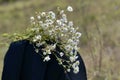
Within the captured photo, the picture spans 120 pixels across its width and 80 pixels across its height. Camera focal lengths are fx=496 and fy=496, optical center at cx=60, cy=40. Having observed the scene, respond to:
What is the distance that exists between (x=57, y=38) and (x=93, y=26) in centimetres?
566

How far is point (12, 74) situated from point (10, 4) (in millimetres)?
11873

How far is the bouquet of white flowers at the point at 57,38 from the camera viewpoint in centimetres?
214

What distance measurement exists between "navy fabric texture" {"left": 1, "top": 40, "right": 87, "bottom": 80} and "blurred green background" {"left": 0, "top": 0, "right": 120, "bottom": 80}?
0.20m

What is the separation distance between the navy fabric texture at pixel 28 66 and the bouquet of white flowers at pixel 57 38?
0.03 metres

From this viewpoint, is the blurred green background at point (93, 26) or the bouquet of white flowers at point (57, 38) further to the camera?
the blurred green background at point (93, 26)

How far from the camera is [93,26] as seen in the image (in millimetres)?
7816

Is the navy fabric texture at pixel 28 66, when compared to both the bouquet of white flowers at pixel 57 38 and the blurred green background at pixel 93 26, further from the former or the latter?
the blurred green background at pixel 93 26

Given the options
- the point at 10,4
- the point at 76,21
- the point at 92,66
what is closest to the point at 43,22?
the point at 92,66

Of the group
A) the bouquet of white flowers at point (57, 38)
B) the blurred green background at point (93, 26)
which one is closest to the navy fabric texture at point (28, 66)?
the bouquet of white flowers at point (57, 38)

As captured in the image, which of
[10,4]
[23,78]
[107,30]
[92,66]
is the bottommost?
[23,78]

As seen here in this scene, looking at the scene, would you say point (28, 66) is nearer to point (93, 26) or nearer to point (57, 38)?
point (57, 38)

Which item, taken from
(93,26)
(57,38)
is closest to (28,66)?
(57,38)

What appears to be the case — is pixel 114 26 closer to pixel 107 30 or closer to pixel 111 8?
pixel 107 30

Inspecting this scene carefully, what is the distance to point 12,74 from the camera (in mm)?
2211
